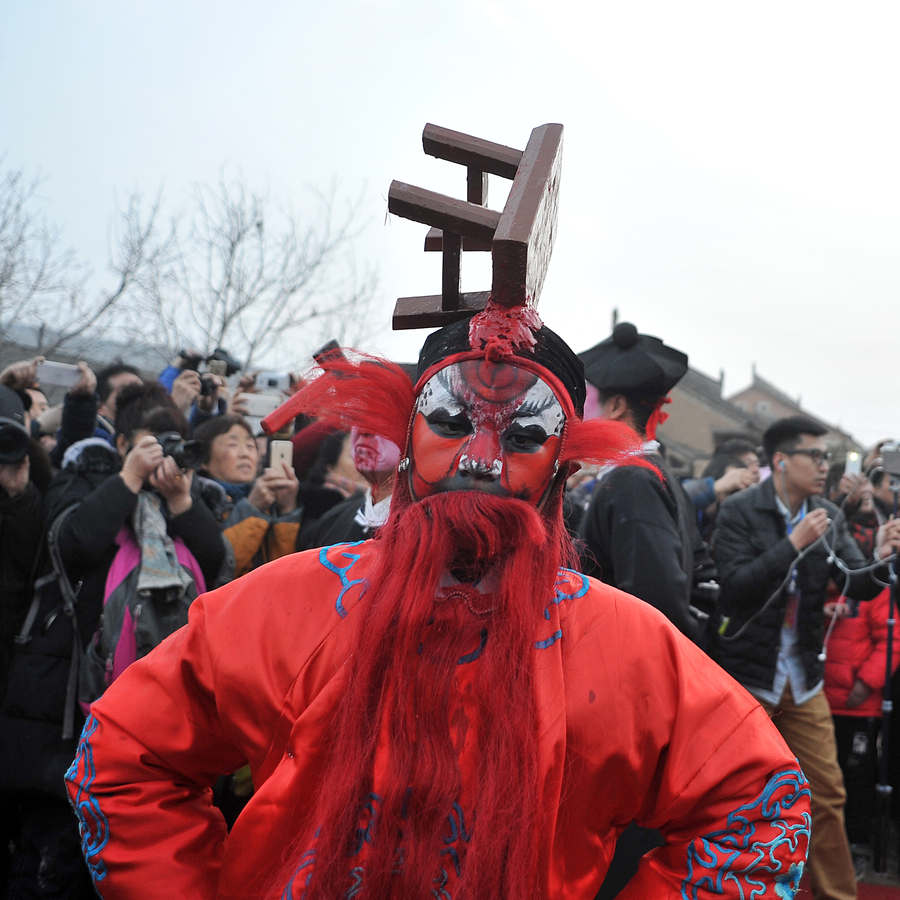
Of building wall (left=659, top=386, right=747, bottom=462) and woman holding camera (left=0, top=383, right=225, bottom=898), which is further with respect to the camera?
building wall (left=659, top=386, right=747, bottom=462)

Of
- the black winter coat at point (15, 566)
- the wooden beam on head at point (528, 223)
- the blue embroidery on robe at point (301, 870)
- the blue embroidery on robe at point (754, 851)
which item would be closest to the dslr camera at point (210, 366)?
the black winter coat at point (15, 566)

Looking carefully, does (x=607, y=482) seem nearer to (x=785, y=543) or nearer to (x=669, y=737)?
(x=785, y=543)

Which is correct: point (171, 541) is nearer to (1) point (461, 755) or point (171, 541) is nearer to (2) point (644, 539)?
(2) point (644, 539)

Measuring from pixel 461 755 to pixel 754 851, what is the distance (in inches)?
20.1

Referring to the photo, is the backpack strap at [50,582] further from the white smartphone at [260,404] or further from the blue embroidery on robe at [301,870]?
the blue embroidery on robe at [301,870]

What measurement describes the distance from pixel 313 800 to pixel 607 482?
6.30 ft

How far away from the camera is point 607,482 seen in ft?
11.0

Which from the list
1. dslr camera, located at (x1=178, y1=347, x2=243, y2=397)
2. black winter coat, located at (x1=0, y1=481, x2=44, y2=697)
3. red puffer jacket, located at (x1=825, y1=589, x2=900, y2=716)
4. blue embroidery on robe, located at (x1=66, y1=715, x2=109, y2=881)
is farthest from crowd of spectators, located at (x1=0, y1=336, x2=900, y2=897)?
blue embroidery on robe, located at (x1=66, y1=715, x2=109, y2=881)

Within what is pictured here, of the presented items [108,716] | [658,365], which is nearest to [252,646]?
[108,716]

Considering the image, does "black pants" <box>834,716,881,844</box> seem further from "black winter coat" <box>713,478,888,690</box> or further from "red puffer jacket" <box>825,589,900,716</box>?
"black winter coat" <box>713,478,888,690</box>

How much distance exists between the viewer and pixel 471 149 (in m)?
1.97

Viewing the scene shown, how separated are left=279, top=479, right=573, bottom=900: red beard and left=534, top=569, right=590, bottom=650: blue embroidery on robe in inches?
1.5

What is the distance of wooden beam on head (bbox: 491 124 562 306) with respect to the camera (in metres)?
1.72

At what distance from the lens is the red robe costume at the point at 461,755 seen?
1.66m
